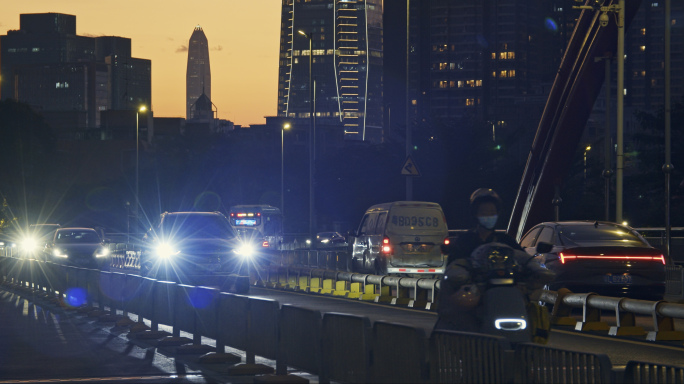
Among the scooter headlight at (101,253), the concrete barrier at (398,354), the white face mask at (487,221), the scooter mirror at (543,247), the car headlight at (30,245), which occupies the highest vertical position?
the white face mask at (487,221)

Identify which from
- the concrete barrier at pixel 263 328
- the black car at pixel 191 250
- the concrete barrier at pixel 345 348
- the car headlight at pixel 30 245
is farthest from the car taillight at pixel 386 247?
the car headlight at pixel 30 245

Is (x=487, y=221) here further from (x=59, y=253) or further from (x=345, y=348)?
(x=59, y=253)

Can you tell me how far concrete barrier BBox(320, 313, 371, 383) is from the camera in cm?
949

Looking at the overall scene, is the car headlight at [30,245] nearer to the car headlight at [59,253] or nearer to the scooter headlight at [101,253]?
the car headlight at [59,253]

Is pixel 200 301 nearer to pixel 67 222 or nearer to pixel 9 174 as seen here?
pixel 9 174

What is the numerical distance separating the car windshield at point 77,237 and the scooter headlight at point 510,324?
39.2 meters

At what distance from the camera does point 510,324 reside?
775cm

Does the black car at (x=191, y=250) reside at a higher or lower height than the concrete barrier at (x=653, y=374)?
lower

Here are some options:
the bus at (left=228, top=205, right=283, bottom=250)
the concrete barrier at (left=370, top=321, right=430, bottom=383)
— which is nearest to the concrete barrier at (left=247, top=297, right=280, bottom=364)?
the concrete barrier at (left=370, top=321, right=430, bottom=383)

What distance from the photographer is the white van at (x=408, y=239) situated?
29344 mm

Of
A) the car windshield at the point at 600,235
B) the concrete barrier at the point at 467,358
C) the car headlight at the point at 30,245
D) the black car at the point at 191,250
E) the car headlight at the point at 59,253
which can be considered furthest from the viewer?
the car headlight at the point at 30,245

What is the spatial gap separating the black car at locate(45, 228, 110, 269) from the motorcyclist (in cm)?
3750

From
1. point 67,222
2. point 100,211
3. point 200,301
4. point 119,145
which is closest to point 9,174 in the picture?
point 67,222

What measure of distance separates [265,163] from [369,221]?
106747 millimetres
